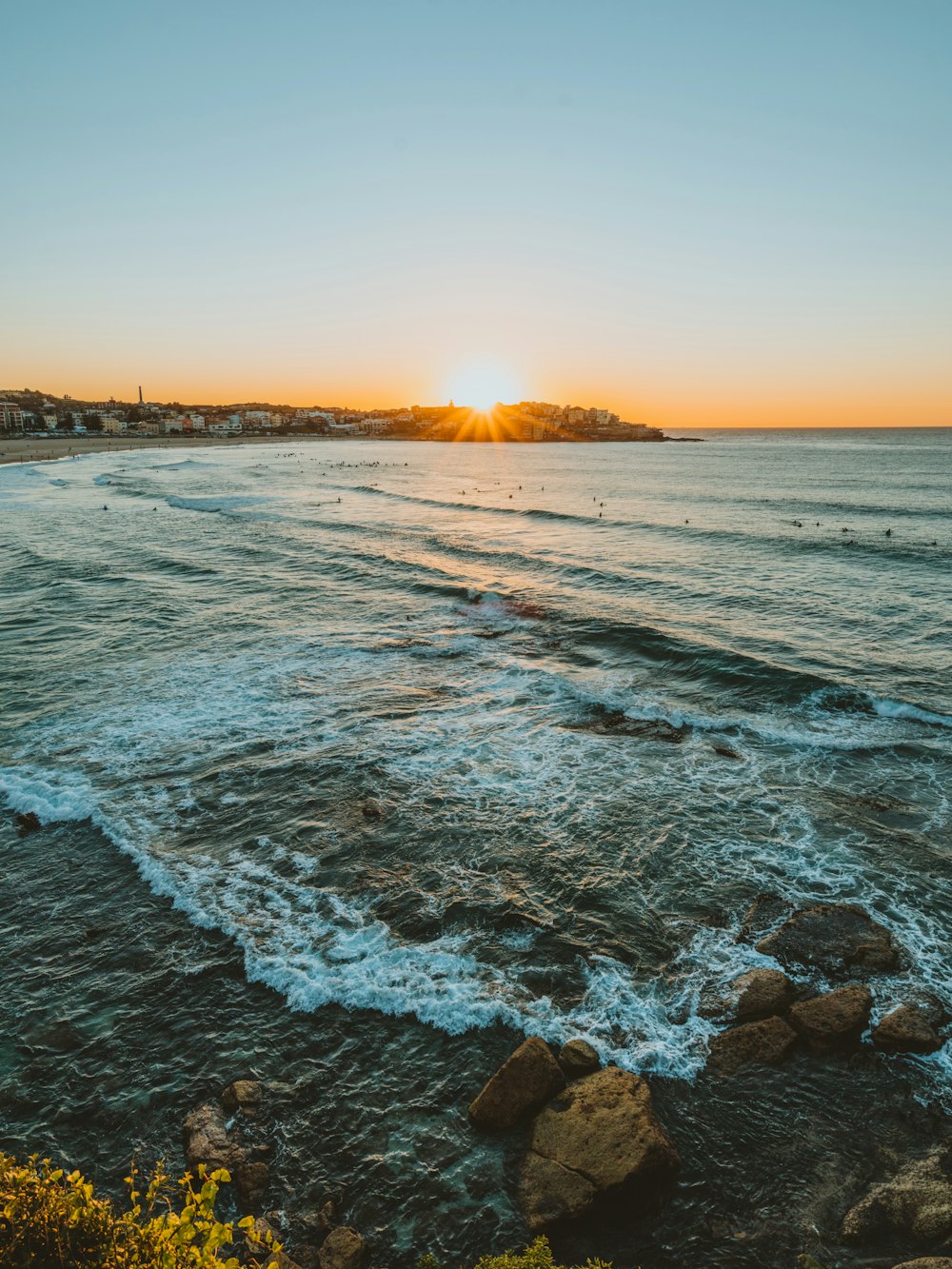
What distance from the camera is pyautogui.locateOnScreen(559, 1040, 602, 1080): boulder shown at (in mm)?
7977

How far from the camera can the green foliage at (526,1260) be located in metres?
5.82

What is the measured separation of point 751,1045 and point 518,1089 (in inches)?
123

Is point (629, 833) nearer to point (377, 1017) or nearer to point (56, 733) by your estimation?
point (377, 1017)

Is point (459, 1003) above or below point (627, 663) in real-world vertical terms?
below

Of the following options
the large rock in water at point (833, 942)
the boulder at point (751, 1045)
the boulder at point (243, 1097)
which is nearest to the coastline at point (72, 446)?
the boulder at point (243, 1097)

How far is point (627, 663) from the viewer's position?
22375 mm

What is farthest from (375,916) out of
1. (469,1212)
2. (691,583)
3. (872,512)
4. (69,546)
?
(872,512)

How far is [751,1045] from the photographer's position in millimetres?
8438

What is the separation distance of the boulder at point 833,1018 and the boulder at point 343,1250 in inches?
231

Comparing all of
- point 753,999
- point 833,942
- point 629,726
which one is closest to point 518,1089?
point 753,999

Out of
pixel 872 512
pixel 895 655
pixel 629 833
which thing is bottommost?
pixel 629 833

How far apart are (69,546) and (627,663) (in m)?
37.0

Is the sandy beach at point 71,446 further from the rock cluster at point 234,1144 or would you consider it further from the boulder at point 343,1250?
the boulder at point 343,1250

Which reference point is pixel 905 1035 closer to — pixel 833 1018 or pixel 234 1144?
pixel 833 1018
